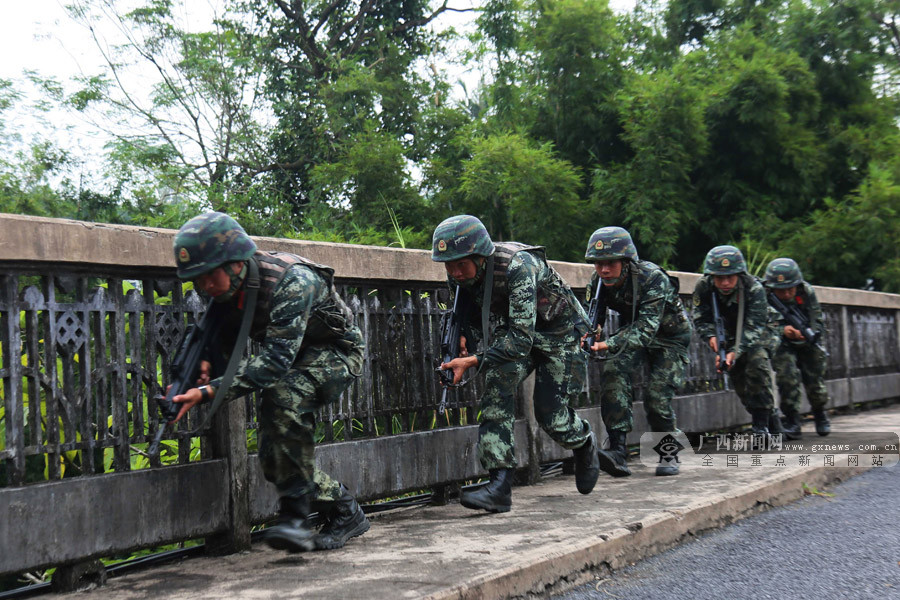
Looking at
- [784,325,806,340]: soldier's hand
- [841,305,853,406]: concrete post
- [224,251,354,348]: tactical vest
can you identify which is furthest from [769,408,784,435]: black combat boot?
[224,251,354,348]: tactical vest

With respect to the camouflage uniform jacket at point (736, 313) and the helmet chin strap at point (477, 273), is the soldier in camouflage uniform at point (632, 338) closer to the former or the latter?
the camouflage uniform jacket at point (736, 313)

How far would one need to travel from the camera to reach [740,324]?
26.1 ft

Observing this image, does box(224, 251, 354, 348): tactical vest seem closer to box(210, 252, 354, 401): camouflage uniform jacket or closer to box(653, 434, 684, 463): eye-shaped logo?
box(210, 252, 354, 401): camouflage uniform jacket

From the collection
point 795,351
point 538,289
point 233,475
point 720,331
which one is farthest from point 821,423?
point 233,475

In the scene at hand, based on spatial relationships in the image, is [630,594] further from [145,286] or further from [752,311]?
[752,311]

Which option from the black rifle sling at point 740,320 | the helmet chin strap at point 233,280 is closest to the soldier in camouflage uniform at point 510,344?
the helmet chin strap at point 233,280

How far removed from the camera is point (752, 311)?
7.99 metres

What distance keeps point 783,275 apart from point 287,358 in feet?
21.3

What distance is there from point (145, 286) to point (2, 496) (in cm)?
117

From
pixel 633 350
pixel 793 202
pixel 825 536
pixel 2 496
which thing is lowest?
pixel 825 536

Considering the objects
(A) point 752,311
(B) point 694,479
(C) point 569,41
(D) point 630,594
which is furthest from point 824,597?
(C) point 569,41

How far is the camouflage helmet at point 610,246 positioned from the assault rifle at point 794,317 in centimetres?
322

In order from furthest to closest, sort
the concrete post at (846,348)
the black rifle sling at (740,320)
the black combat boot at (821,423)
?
the concrete post at (846,348)
the black combat boot at (821,423)
the black rifle sling at (740,320)

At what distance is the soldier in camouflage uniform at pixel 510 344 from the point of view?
510cm
